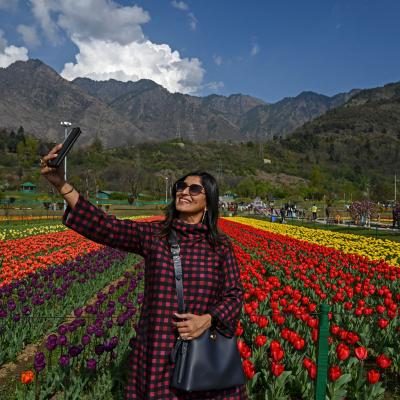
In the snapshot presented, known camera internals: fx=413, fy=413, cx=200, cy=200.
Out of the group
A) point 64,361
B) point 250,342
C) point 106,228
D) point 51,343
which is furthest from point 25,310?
point 106,228

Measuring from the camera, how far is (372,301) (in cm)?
596

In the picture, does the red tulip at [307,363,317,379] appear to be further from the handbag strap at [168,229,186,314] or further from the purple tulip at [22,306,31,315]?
the purple tulip at [22,306,31,315]

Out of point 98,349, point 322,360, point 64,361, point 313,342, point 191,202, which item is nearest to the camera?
point 191,202

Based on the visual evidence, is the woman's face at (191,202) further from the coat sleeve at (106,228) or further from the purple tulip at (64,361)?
the purple tulip at (64,361)

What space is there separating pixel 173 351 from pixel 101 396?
1.37 metres

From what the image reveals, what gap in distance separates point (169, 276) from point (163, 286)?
61 millimetres

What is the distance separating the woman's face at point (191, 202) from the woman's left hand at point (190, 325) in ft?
2.00

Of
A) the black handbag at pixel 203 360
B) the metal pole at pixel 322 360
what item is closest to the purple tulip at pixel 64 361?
the black handbag at pixel 203 360

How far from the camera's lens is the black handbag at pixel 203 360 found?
208cm

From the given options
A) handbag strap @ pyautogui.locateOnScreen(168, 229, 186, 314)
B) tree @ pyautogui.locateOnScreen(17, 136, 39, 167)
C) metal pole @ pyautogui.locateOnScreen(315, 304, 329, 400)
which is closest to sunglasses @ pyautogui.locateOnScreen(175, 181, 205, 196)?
handbag strap @ pyautogui.locateOnScreen(168, 229, 186, 314)

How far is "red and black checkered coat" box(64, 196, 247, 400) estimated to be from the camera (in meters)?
2.14

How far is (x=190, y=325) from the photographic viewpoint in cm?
211

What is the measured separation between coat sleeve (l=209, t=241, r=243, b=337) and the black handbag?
0.06 meters

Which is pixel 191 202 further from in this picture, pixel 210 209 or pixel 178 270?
pixel 178 270
